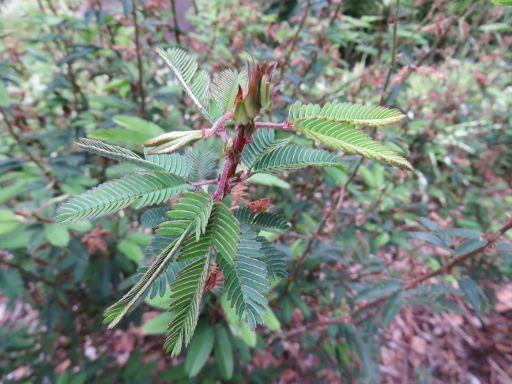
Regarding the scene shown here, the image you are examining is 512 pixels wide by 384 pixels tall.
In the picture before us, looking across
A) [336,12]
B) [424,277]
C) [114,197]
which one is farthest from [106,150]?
[336,12]

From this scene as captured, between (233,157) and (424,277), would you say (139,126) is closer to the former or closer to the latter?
(233,157)

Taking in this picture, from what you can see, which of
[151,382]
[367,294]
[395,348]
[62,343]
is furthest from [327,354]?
[62,343]

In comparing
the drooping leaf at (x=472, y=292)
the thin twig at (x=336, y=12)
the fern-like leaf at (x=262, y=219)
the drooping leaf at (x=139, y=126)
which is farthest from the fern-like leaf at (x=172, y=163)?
the thin twig at (x=336, y=12)

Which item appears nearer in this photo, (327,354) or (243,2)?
(327,354)

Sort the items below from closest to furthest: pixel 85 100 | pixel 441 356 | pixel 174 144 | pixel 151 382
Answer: pixel 174 144 → pixel 151 382 → pixel 85 100 → pixel 441 356

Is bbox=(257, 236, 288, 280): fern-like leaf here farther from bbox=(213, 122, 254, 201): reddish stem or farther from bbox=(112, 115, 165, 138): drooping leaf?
bbox=(112, 115, 165, 138): drooping leaf

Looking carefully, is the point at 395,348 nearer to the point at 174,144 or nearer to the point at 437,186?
the point at 437,186

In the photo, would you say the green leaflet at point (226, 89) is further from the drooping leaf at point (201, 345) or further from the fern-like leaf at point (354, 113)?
the drooping leaf at point (201, 345)

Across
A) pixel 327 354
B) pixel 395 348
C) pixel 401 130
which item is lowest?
pixel 395 348
